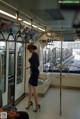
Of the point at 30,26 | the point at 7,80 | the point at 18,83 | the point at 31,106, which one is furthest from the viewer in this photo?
the point at 18,83

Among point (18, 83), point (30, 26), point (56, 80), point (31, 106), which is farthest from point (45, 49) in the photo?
point (30, 26)

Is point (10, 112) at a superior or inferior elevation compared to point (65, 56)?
inferior

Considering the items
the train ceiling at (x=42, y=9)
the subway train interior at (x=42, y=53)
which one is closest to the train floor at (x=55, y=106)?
the subway train interior at (x=42, y=53)

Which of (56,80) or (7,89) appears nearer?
(7,89)

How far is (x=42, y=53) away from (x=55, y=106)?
8.68 feet

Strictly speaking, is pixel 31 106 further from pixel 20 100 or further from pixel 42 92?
pixel 42 92

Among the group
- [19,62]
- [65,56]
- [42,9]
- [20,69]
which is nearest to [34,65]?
[19,62]

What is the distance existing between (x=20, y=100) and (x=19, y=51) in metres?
1.38

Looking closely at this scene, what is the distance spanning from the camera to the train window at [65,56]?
26.8ft

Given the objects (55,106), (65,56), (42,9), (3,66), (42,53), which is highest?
(42,9)

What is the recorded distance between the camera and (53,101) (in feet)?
20.0

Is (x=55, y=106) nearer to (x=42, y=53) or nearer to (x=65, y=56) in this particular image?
(x=42, y=53)

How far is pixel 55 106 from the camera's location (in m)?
5.62

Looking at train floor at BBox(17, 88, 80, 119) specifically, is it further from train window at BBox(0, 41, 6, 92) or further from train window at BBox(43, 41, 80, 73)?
train window at BBox(43, 41, 80, 73)
